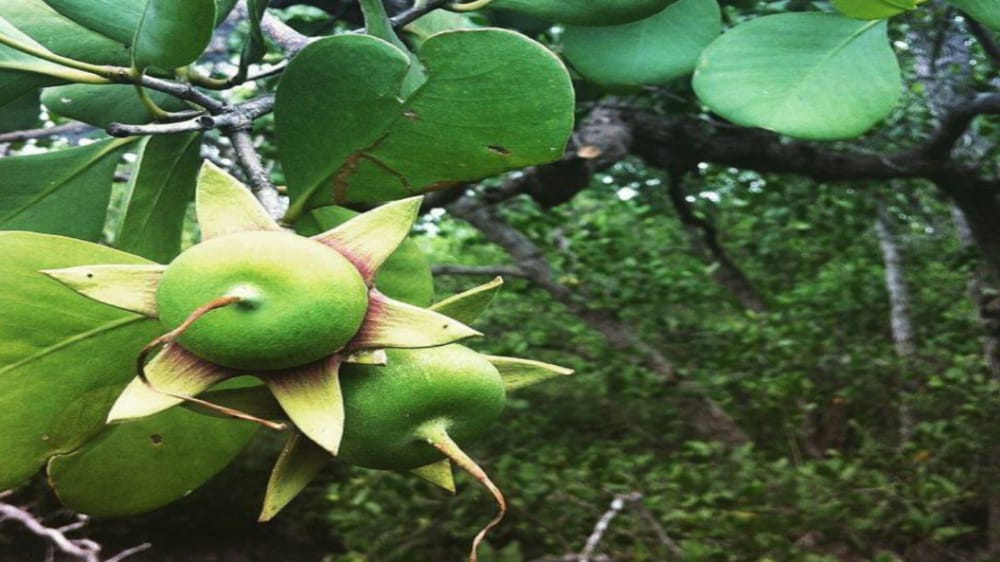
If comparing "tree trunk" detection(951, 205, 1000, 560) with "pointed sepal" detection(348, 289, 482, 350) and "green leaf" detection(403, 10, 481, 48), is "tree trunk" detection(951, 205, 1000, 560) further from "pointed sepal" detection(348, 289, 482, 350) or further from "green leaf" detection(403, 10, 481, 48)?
"pointed sepal" detection(348, 289, 482, 350)

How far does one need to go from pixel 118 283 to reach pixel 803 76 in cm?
50

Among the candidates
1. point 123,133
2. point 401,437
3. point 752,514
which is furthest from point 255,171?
point 752,514

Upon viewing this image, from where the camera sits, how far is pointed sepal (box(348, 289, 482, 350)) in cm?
45

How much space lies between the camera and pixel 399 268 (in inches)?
24.6

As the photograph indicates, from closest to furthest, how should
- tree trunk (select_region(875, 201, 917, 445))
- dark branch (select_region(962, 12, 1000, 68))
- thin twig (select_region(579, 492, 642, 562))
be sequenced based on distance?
thin twig (select_region(579, 492, 642, 562)) → dark branch (select_region(962, 12, 1000, 68)) → tree trunk (select_region(875, 201, 917, 445))

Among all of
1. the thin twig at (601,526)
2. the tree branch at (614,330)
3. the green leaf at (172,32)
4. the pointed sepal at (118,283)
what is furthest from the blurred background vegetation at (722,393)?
the pointed sepal at (118,283)

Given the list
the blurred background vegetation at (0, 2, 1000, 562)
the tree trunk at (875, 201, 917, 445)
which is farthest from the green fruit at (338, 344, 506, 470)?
the tree trunk at (875, 201, 917, 445)

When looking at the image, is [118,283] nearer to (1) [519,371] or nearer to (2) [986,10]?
(1) [519,371]

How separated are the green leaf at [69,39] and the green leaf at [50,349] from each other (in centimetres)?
20

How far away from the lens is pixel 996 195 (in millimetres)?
3059

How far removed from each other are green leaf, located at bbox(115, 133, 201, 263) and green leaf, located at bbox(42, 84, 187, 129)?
0.25 feet

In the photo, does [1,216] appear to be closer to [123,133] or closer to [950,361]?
[123,133]

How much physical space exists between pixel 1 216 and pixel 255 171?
0.24m

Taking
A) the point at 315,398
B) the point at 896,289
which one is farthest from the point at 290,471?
the point at 896,289
